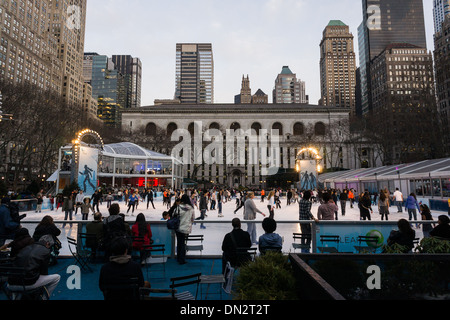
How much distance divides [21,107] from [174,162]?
780 inches

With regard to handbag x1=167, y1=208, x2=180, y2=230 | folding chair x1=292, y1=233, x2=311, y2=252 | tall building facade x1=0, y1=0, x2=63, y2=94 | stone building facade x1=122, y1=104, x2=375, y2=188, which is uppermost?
tall building facade x1=0, y1=0, x2=63, y2=94

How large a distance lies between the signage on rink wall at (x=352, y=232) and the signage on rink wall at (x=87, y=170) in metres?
19.1

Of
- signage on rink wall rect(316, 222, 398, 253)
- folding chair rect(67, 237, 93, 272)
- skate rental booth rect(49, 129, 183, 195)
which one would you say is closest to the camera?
folding chair rect(67, 237, 93, 272)

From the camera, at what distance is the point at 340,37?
16175 cm

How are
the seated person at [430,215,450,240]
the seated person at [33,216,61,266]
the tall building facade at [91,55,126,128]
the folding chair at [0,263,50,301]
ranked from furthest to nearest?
the tall building facade at [91,55,126,128] < the seated person at [33,216,61,266] < the seated person at [430,215,450,240] < the folding chair at [0,263,50,301]

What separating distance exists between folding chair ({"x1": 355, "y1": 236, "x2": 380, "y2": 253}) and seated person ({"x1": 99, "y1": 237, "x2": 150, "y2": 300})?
16.9 ft

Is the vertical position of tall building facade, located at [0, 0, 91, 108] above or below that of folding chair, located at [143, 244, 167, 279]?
above

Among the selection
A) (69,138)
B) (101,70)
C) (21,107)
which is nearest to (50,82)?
(69,138)

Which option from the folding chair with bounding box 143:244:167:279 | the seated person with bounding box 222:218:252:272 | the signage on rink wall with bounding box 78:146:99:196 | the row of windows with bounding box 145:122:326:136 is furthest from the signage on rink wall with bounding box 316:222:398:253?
the row of windows with bounding box 145:122:326:136

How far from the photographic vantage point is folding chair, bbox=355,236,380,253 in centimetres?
615

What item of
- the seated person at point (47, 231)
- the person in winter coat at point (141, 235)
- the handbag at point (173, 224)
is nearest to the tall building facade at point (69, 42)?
the seated person at point (47, 231)

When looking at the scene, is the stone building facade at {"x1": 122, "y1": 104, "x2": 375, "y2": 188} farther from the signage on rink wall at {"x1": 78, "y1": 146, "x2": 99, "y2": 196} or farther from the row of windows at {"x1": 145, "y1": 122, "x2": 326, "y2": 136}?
the signage on rink wall at {"x1": 78, "y1": 146, "x2": 99, "y2": 196}

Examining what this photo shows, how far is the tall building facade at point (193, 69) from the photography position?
157375 millimetres

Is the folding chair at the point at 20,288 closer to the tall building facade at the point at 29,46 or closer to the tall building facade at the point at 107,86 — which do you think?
the tall building facade at the point at 29,46
